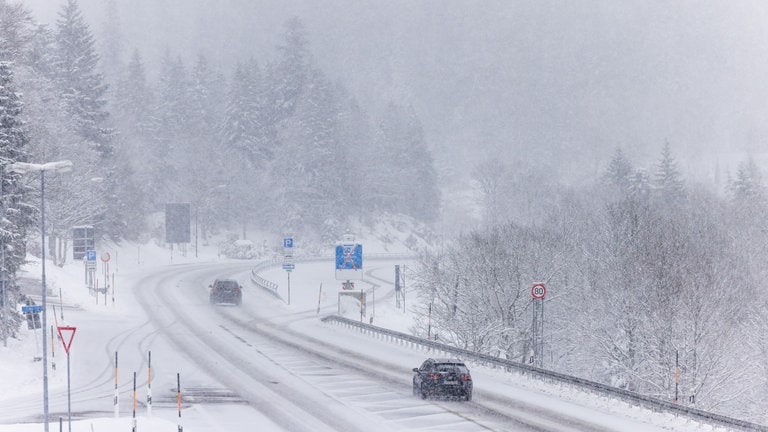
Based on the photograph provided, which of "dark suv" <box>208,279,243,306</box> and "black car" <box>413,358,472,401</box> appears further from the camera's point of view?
"dark suv" <box>208,279,243,306</box>

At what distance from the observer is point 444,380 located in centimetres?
2744

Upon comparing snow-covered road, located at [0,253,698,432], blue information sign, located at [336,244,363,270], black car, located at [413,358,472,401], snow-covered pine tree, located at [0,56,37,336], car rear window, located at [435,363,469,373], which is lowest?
snow-covered road, located at [0,253,698,432]

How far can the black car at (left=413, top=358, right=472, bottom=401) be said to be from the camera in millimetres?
27469

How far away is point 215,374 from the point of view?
Answer: 3300cm

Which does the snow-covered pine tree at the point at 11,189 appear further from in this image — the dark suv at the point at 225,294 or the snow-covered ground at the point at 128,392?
the dark suv at the point at 225,294

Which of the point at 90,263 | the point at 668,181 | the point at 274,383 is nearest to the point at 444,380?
the point at 274,383

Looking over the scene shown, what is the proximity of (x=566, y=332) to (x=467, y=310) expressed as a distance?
31.4ft

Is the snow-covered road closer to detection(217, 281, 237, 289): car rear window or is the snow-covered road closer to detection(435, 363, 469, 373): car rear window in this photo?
detection(435, 363, 469, 373): car rear window

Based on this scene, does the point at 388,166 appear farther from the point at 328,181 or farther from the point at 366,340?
the point at 366,340

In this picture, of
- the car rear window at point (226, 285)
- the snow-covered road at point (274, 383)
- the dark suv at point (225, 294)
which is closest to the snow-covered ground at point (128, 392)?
the snow-covered road at point (274, 383)

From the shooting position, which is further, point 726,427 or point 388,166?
point 388,166

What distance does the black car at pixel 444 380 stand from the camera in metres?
27.5

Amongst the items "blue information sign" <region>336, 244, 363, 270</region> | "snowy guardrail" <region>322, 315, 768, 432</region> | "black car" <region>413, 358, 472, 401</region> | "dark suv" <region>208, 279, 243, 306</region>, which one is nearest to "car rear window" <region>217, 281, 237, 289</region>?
"dark suv" <region>208, 279, 243, 306</region>

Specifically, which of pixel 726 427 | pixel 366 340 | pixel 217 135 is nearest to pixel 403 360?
pixel 366 340
